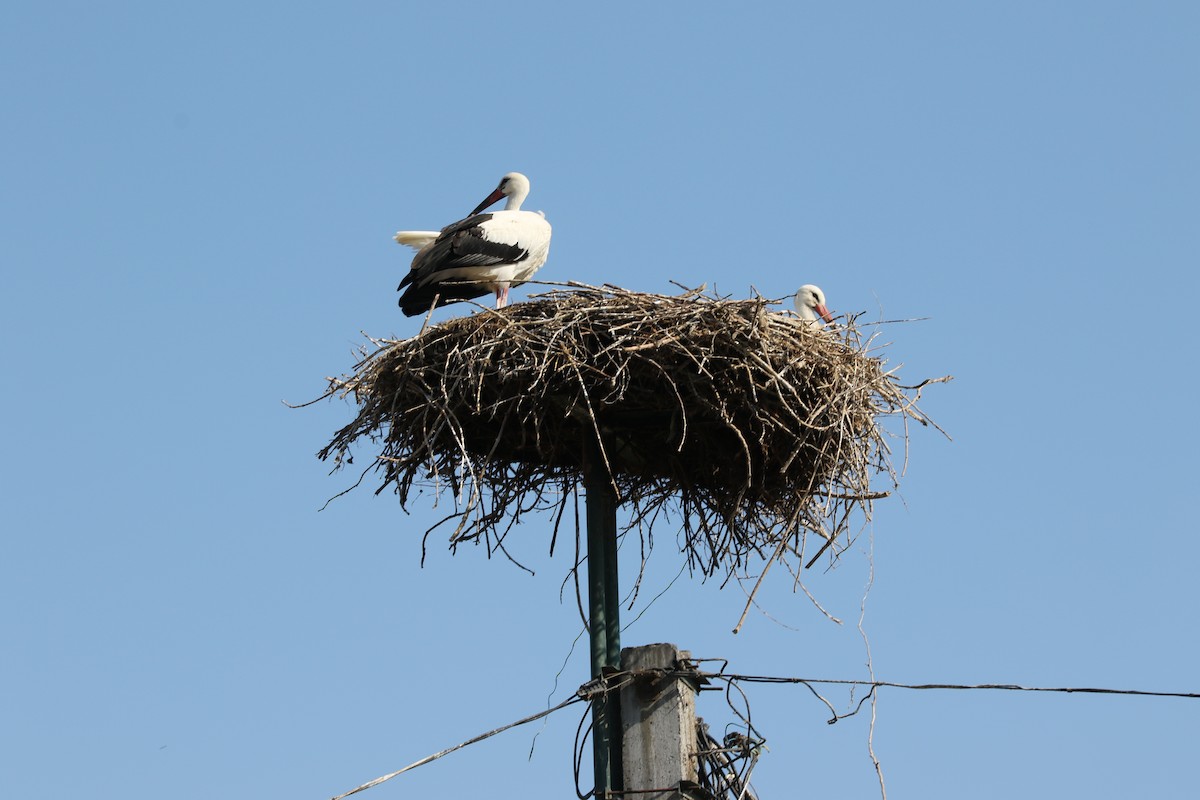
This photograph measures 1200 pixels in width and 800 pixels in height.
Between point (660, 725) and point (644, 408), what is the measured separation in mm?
1657

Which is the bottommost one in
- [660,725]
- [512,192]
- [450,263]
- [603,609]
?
[660,725]

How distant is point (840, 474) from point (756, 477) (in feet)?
1.15

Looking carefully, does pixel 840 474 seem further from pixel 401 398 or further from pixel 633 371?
pixel 401 398

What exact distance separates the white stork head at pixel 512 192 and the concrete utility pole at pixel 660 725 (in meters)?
5.19

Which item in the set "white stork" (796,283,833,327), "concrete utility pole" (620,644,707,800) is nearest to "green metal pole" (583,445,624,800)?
"concrete utility pole" (620,644,707,800)

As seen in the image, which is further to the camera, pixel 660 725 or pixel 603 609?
pixel 603 609

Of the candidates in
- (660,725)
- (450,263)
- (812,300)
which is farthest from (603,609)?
(812,300)

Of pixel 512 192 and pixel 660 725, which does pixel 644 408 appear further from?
pixel 512 192

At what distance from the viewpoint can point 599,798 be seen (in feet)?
15.7

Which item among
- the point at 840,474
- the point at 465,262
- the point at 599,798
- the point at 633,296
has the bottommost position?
the point at 599,798

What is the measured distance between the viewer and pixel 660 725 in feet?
15.6

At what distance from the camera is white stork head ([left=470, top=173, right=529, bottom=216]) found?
9656mm

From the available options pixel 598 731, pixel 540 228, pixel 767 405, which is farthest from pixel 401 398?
pixel 540 228

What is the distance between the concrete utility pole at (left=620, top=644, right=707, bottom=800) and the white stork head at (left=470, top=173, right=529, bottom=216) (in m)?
5.19
